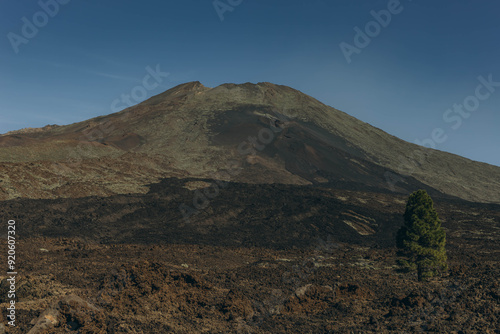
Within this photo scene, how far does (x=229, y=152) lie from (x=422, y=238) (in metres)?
74.7

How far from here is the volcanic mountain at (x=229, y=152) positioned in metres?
64.4

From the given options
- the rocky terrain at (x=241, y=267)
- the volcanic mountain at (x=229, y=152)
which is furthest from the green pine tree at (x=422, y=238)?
the volcanic mountain at (x=229, y=152)

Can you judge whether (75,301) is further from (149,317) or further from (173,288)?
(173,288)

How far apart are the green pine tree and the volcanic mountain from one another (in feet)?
141

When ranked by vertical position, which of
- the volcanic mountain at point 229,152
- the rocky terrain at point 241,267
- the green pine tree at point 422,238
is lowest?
the rocky terrain at point 241,267

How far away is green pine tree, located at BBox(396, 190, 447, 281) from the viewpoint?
25891 mm

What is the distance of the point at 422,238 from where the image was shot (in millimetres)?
26219

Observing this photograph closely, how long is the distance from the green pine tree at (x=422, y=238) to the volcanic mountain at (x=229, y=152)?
4290 centimetres

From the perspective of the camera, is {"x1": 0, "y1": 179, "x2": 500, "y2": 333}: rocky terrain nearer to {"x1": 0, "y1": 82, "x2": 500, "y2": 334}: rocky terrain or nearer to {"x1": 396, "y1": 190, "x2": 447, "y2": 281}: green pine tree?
{"x1": 0, "y1": 82, "x2": 500, "y2": 334}: rocky terrain

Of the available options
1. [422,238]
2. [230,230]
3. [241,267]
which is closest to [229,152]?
[230,230]

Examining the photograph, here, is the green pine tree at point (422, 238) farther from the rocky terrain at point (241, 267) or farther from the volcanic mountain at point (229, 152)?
the volcanic mountain at point (229, 152)

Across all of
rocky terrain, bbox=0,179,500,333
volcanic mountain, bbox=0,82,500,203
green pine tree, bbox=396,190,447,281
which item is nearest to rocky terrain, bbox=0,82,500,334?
rocky terrain, bbox=0,179,500,333

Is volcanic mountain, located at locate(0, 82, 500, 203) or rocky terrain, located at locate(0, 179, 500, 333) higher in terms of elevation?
volcanic mountain, located at locate(0, 82, 500, 203)

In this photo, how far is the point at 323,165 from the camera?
98.8 m
